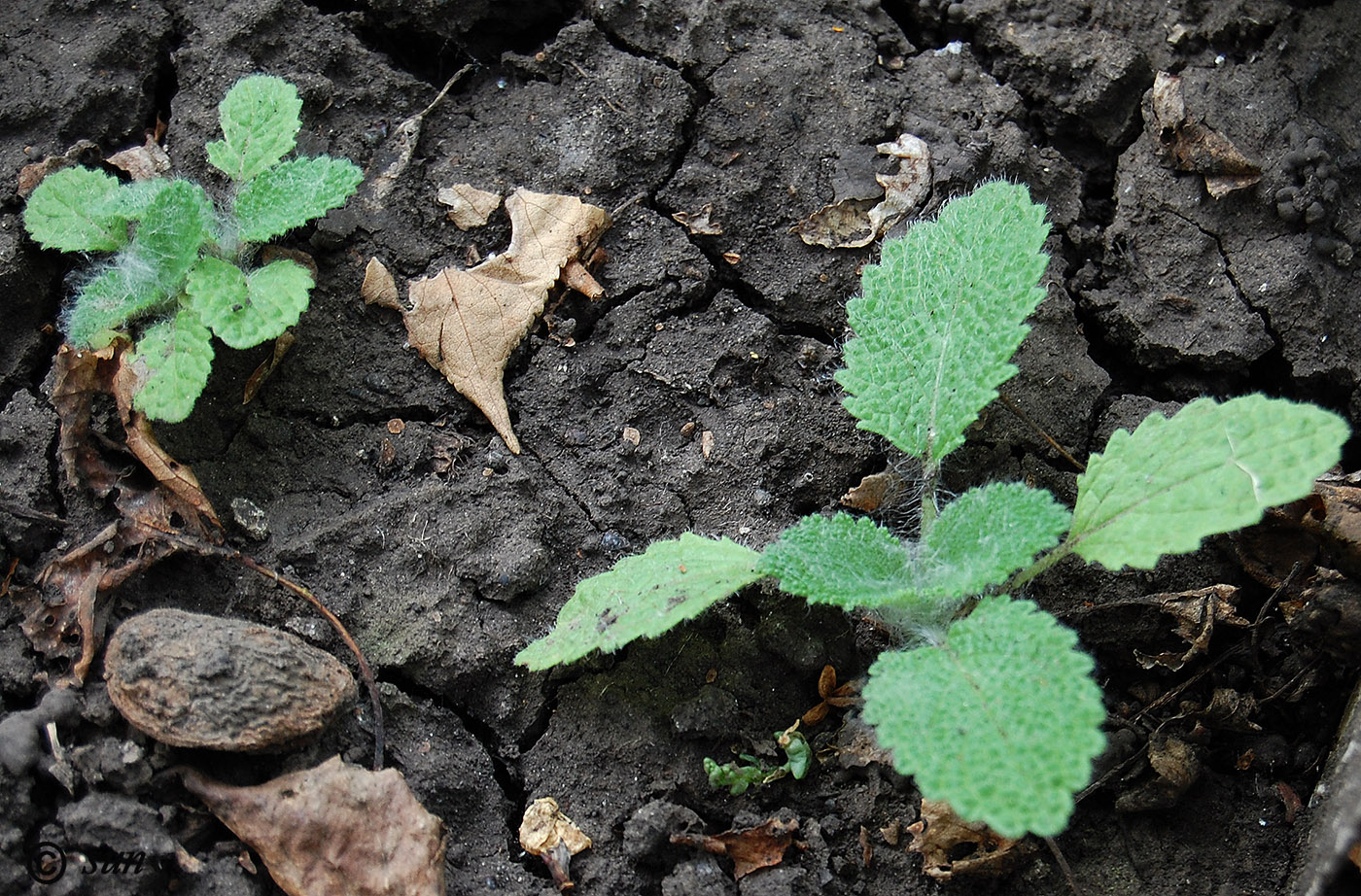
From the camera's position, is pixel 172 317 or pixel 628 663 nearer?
pixel 628 663

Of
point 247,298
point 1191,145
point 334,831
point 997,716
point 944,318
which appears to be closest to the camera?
point 997,716

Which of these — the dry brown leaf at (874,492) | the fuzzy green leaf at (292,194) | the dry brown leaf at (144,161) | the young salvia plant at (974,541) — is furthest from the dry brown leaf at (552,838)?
the dry brown leaf at (144,161)

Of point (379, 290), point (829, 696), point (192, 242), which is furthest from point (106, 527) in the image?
point (829, 696)

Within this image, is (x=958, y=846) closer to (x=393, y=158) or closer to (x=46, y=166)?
(x=393, y=158)

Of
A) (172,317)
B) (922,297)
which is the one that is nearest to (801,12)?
(922,297)

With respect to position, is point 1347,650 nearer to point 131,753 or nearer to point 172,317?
point 131,753

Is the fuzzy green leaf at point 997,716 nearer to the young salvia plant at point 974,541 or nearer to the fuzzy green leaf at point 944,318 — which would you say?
the young salvia plant at point 974,541

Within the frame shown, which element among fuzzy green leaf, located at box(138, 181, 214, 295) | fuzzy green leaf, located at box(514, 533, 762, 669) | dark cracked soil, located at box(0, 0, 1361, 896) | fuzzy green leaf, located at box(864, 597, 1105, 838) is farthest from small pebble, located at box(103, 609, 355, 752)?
fuzzy green leaf, located at box(864, 597, 1105, 838)
